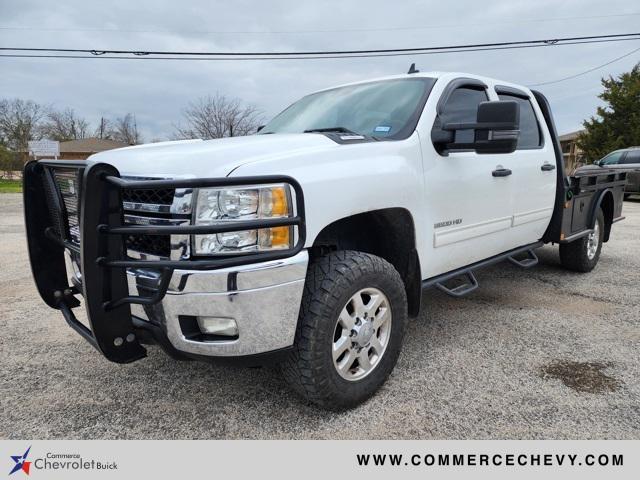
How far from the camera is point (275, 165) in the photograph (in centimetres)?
→ 211

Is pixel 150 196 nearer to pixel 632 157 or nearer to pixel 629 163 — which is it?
pixel 629 163

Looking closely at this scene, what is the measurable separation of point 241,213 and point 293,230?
24 cm

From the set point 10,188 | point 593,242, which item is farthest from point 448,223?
point 10,188

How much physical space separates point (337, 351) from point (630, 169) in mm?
15007

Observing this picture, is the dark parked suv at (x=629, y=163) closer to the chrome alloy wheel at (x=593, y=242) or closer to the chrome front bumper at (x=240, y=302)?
the chrome alloy wheel at (x=593, y=242)

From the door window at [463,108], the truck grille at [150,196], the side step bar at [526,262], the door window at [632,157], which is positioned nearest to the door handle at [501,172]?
the door window at [463,108]

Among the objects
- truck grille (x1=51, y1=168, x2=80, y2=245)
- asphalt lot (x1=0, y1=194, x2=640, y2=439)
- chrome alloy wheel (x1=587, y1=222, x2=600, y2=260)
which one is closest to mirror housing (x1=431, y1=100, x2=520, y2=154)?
asphalt lot (x1=0, y1=194, x2=640, y2=439)

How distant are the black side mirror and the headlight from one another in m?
1.34

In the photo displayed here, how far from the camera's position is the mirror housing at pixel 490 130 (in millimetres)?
2609

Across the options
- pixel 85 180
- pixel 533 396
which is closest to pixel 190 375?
pixel 85 180

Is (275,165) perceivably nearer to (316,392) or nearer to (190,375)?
(316,392)

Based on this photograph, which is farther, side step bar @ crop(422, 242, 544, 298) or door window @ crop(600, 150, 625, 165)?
door window @ crop(600, 150, 625, 165)
